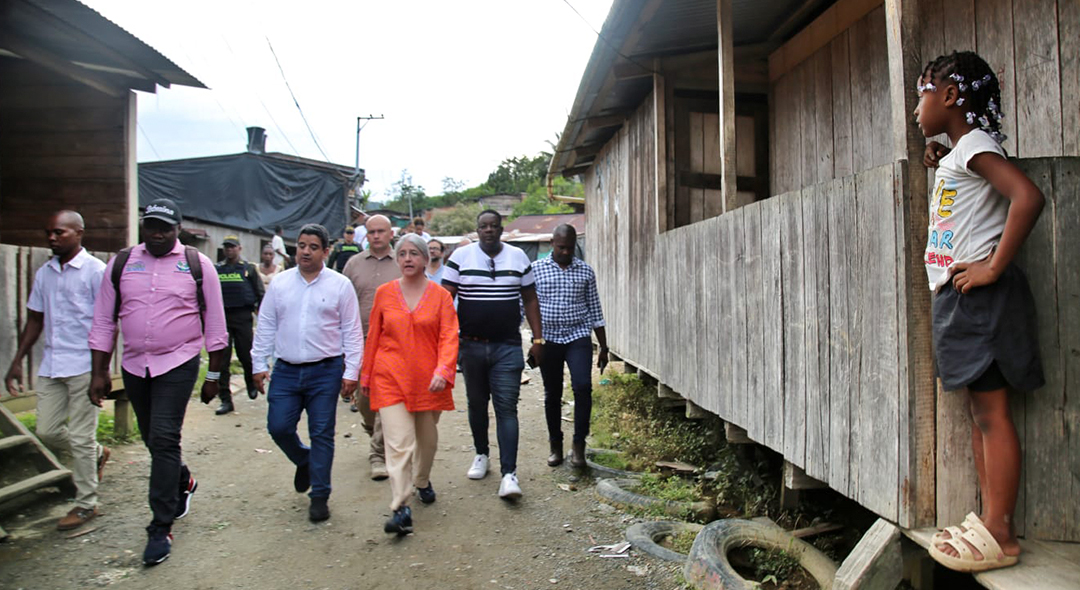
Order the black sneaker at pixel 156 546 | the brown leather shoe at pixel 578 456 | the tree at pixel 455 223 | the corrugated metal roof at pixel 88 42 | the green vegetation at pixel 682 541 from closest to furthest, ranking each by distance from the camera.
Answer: the black sneaker at pixel 156 546 → the green vegetation at pixel 682 541 → the corrugated metal roof at pixel 88 42 → the brown leather shoe at pixel 578 456 → the tree at pixel 455 223

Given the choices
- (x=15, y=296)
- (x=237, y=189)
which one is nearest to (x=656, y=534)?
(x=15, y=296)

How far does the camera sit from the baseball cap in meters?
4.06

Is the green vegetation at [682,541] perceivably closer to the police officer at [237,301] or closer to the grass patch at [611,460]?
the grass patch at [611,460]

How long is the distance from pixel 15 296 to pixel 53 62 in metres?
2.52

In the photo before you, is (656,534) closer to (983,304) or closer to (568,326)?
(568,326)

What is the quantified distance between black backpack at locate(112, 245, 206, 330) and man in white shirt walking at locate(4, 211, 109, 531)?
28.3 inches

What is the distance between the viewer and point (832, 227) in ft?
10.7

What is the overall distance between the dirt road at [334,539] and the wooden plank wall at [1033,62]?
2970 millimetres

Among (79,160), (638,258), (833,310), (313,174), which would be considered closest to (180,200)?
(313,174)

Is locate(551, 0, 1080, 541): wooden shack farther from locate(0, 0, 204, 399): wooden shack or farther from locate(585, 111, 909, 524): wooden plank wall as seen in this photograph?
locate(0, 0, 204, 399): wooden shack

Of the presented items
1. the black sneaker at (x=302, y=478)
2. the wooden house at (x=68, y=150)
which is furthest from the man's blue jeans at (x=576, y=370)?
the wooden house at (x=68, y=150)

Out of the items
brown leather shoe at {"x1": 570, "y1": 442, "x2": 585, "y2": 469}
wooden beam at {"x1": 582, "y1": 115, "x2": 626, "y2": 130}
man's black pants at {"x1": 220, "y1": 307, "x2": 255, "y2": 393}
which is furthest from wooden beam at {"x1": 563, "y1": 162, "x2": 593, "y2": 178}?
brown leather shoe at {"x1": 570, "y1": 442, "x2": 585, "y2": 469}

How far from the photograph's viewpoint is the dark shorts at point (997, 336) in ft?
7.93

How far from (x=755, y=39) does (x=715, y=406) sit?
3.64 metres
